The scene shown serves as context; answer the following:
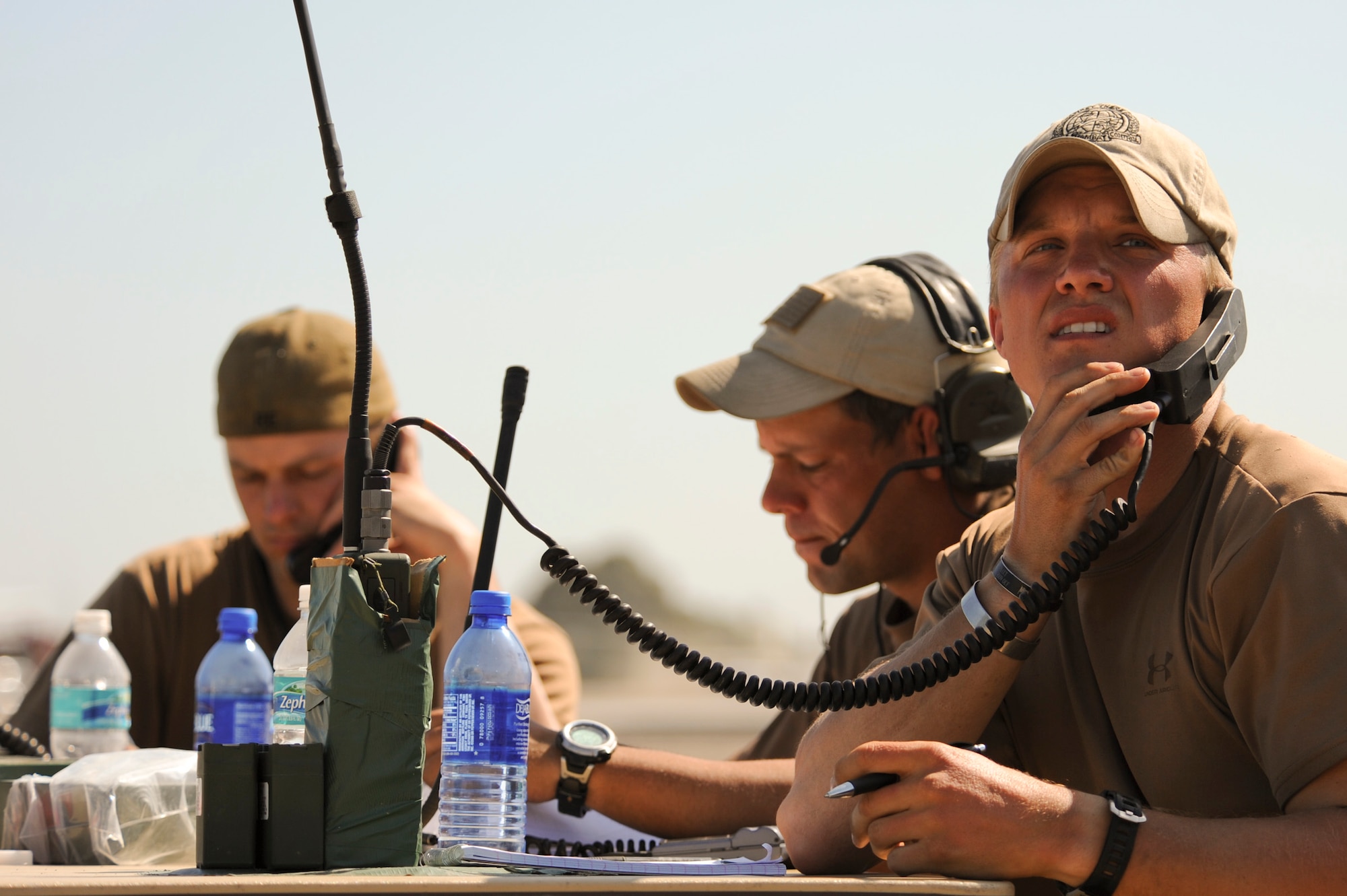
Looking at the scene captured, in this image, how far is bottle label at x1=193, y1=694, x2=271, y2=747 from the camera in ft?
10.9

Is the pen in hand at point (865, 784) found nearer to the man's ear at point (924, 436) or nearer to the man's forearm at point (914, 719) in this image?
the man's forearm at point (914, 719)

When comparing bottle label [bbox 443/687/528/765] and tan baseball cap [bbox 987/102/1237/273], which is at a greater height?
tan baseball cap [bbox 987/102/1237/273]

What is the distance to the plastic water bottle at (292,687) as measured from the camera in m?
2.23

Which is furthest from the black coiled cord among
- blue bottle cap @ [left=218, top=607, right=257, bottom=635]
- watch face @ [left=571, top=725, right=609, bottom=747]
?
blue bottle cap @ [left=218, top=607, right=257, bottom=635]

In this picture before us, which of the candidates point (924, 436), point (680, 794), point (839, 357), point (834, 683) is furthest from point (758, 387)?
point (834, 683)

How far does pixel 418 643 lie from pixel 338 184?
0.68 meters

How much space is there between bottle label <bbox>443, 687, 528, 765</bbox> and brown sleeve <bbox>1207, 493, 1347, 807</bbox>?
3.39 ft

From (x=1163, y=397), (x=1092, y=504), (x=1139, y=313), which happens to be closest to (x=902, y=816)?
(x=1092, y=504)

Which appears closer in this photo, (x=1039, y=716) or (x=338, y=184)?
(x=338, y=184)

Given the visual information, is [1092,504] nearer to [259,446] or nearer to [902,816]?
[902,816]

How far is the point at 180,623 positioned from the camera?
4629mm

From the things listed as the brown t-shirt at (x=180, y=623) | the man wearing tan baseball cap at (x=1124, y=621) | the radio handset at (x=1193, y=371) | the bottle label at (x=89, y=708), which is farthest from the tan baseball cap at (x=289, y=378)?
the radio handset at (x=1193, y=371)

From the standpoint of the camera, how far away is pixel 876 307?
12.4ft

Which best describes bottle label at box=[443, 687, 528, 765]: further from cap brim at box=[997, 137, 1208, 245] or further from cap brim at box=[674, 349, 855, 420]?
cap brim at box=[674, 349, 855, 420]
